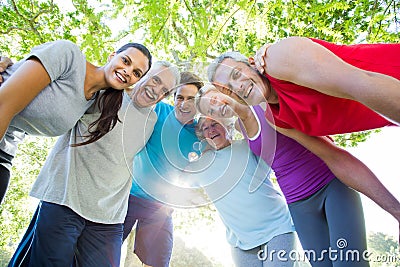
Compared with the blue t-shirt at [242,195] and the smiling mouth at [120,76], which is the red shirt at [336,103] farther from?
the smiling mouth at [120,76]

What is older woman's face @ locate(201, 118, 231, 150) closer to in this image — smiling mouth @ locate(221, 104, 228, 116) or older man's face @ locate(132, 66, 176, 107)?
smiling mouth @ locate(221, 104, 228, 116)

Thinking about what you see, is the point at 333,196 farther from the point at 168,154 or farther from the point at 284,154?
the point at 168,154

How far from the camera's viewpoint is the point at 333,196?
1.31 metres

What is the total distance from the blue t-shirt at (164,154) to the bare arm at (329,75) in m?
0.43

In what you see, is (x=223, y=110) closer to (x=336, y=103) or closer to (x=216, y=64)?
(x=216, y=64)

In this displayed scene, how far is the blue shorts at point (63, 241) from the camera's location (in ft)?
4.41

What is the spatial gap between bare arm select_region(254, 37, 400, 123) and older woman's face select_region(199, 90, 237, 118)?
0.22 m

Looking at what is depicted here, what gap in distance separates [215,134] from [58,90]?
61 centimetres

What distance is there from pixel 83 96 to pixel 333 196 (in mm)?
1051

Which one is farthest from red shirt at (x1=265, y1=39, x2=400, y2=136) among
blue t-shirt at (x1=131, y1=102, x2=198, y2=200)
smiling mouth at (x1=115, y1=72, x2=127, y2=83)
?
smiling mouth at (x1=115, y1=72, x2=127, y2=83)

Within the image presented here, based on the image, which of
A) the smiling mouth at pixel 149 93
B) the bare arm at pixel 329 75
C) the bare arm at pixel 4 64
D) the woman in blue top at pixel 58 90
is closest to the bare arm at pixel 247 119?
the bare arm at pixel 329 75

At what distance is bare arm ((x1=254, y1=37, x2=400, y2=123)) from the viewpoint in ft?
2.67

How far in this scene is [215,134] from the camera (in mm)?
1326

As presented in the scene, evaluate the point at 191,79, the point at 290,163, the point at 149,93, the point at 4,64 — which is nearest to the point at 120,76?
the point at 149,93
